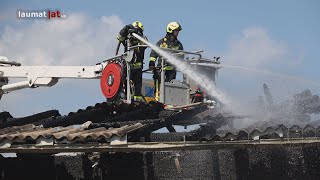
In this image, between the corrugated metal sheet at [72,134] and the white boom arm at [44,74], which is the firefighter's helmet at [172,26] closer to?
the white boom arm at [44,74]

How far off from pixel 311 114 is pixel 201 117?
2226mm

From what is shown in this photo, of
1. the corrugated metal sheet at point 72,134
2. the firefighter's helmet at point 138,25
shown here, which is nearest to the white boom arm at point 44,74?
the firefighter's helmet at point 138,25

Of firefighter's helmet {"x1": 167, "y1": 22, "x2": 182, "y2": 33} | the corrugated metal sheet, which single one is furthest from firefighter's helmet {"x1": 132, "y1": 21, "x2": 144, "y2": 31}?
the corrugated metal sheet

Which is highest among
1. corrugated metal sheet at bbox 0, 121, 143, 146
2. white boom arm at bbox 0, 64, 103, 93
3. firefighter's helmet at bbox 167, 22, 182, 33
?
firefighter's helmet at bbox 167, 22, 182, 33

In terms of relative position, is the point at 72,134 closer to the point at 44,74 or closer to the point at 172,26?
the point at 44,74

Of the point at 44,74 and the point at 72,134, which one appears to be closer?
the point at 72,134

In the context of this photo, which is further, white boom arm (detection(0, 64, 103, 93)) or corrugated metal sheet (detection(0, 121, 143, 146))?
white boom arm (detection(0, 64, 103, 93))

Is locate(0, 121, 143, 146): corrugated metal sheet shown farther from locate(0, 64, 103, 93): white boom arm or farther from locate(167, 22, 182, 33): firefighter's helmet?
locate(167, 22, 182, 33): firefighter's helmet

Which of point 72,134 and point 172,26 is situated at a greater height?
point 172,26

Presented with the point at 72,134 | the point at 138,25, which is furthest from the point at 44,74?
the point at 72,134

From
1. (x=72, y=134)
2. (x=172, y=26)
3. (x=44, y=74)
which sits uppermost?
(x=172, y=26)

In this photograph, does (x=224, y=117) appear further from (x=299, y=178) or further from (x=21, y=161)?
(x=21, y=161)

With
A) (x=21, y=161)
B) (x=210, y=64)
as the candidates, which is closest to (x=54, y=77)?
(x=21, y=161)

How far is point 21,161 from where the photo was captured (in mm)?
10734
